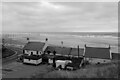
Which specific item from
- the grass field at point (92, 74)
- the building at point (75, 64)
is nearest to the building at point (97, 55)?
the building at point (75, 64)

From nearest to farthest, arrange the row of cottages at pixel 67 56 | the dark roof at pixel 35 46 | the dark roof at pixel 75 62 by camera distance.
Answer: the dark roof at pixel 75 62
the row of cottages at pixel 67 56
the dark roof at pixel 35 46

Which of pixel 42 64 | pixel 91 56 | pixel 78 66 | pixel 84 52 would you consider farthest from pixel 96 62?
pixel 42 64

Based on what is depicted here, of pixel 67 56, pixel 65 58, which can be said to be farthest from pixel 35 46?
pixel 65 58

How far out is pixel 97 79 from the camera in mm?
16141

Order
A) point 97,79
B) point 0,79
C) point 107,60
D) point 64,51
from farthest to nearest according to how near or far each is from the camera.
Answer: point 64,51 < point 107,60 < point 0,79 < point 97,79

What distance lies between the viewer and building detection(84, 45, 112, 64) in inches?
1277

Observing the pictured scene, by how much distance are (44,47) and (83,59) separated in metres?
12.8

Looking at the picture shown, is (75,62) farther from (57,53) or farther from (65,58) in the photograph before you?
(57,53)

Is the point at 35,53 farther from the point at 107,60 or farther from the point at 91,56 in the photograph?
the point at 107,60

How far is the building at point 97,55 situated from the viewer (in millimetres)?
32438

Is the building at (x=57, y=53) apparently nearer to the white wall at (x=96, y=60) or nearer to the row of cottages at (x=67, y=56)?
the row of cottages at (x=67, y=56)

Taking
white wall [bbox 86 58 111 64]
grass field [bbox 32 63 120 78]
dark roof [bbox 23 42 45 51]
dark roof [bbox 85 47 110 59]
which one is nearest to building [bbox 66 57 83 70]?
white wall [bbox 86 58 111 64]

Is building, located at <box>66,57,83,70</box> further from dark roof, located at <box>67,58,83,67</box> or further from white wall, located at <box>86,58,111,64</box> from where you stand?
white wall, located at <box>86,58,111,64</box>

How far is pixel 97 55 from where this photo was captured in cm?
3322
